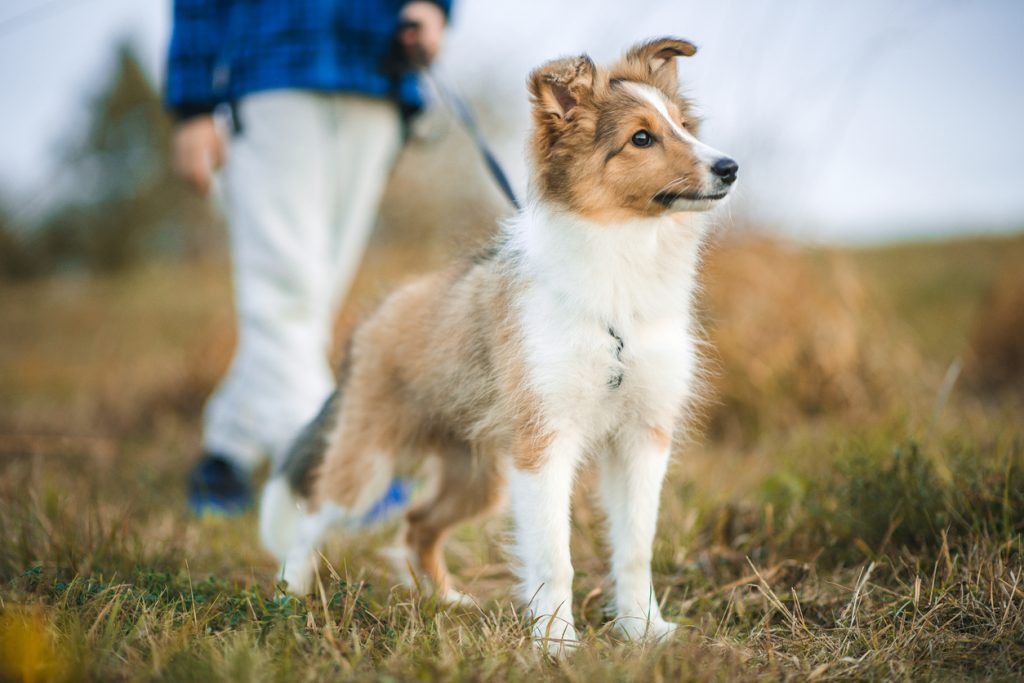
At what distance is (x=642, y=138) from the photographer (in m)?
2.46

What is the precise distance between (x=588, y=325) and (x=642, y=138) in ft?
2.11

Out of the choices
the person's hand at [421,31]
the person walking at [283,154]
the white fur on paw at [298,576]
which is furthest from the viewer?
the person walking at [283,154]

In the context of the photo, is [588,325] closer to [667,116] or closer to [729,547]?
[667,116]

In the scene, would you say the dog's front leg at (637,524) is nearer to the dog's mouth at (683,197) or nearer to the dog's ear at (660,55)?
the dog's mouth at (683,197)

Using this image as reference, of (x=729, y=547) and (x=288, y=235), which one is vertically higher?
(x=288, y=235)

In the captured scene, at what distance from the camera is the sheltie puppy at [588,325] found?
7.77 feet

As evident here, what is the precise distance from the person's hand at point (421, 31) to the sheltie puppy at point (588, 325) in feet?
3.91

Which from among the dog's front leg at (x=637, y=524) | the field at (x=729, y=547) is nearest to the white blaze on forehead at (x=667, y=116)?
the field at (x=729, y=547)

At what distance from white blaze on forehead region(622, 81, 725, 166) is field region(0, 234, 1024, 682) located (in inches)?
20.6

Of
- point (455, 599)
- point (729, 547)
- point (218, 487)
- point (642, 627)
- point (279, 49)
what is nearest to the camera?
point (642, 627)

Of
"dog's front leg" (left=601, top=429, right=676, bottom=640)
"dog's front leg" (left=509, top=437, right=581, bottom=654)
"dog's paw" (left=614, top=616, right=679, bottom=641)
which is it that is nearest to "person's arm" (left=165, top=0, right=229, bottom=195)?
"dog's front leg" (left=509, top=437, right=581, bottom=654)

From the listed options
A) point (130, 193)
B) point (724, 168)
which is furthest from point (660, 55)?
point (130, 193)

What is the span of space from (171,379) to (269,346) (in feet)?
9.45

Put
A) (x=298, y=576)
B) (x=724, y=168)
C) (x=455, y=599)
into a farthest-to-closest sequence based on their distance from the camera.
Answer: (x=298, y=576) < (x=455, y=599) < (x=724, y=168)
